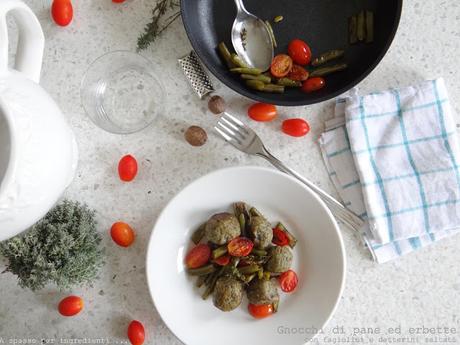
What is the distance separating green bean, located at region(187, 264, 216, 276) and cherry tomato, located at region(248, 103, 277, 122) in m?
0.33

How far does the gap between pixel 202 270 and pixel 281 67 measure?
462mm

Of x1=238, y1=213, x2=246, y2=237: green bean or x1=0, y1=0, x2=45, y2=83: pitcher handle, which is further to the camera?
x1=238, y1=213, x2=246, y2=237: green bean

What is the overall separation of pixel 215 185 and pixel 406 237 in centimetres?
42

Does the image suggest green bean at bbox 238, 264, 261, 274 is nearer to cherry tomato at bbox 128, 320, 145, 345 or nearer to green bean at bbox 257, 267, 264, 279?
green bean at bbox 257, 267, 264, 279

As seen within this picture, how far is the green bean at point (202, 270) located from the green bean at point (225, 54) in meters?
0.43

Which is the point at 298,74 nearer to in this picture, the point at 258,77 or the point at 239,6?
the point at 258,77

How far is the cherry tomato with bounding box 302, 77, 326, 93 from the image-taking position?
101 cm

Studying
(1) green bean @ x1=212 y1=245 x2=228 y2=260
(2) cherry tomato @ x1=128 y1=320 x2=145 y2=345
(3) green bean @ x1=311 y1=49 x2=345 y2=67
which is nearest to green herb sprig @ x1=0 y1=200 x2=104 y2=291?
(2) cherry tomato @ x1=128 y1=320 x2=145 y2=345

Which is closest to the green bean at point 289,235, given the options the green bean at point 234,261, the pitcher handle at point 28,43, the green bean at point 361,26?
the green bean at point 234,261

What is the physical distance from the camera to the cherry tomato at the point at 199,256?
3.30ft

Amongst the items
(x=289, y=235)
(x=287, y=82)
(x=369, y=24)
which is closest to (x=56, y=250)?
(x=289, y=235)

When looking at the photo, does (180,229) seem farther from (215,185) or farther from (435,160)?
(435,160)

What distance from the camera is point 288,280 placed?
3.34 feet

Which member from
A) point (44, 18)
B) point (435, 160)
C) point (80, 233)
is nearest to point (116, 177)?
point (80, 233)
